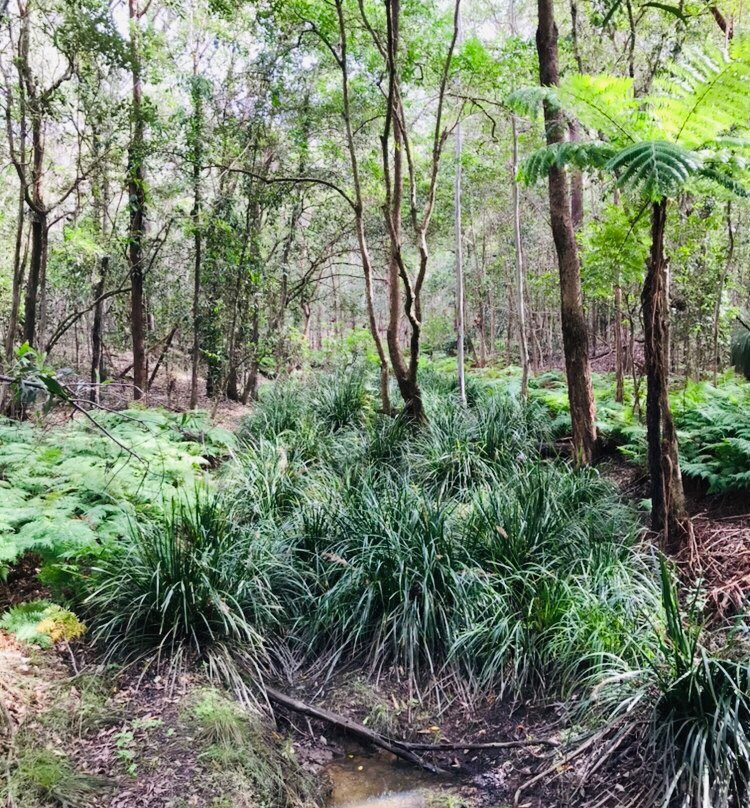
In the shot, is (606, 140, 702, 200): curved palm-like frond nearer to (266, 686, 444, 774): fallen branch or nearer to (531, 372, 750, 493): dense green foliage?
(531, 372, 750, 493): dense green foliage

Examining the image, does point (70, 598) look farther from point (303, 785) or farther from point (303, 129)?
point (303, 129)

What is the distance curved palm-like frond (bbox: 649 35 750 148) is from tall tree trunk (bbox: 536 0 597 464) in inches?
82.4

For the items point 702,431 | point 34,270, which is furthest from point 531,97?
point 34,270

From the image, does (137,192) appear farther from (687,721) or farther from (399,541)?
(687,721)

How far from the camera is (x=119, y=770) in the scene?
105 inches

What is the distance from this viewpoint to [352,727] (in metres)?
3.36

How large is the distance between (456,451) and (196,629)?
3.43 m

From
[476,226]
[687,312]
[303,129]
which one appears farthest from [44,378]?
[476,226]

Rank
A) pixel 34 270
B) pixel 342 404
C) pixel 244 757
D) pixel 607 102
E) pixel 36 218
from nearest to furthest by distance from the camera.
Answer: pixel 244 757, pixel 607 102, pixel 36 218, pixel 34 270, pixel 342 404

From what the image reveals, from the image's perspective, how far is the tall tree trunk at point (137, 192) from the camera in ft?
26.7

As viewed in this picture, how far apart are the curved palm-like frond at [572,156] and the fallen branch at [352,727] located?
4.03 m

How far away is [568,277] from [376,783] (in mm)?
5032

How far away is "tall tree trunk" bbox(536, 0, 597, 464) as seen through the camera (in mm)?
5887

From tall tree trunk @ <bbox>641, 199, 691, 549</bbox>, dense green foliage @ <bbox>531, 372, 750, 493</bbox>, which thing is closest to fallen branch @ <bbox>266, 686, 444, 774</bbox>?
tall tree trunk @ <bbox>641, 199, 691, 549</bbox>
